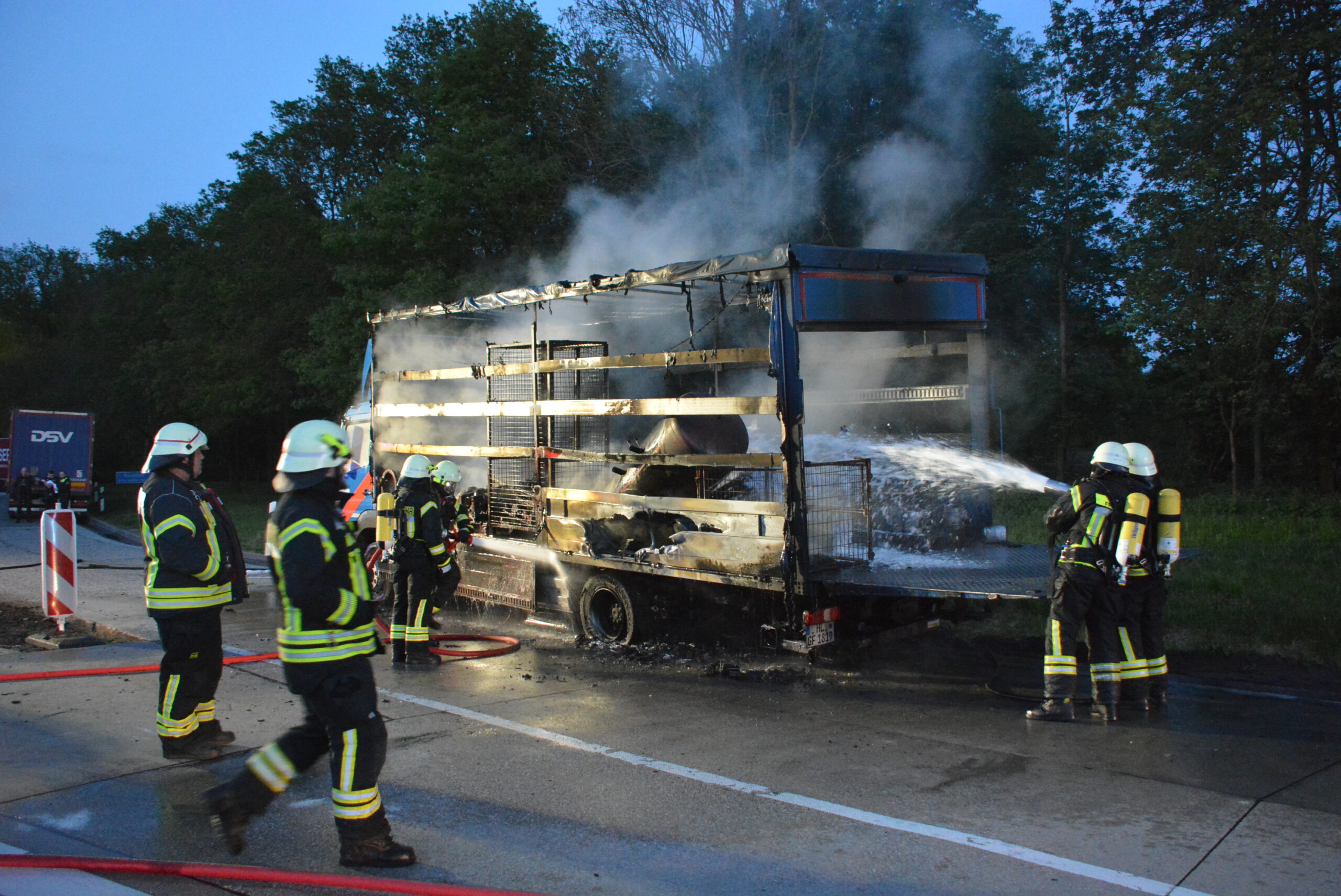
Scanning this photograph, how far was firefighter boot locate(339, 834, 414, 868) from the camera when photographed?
12.4 feet

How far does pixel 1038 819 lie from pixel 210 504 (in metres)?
4.44

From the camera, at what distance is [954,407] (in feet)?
26.9

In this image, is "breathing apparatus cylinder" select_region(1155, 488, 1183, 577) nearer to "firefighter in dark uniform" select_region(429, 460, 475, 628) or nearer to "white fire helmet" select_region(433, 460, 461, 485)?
"firefighter in dark uniform" select_region(429, 460, 475, 628)

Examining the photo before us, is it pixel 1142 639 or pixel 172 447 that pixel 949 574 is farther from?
pixel 172 447

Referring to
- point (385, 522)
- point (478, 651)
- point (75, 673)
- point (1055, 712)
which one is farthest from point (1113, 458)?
point (75, 673)

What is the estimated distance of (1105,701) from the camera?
6004 millimetres

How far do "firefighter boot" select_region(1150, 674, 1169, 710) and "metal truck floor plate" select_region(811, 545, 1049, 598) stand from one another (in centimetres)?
87

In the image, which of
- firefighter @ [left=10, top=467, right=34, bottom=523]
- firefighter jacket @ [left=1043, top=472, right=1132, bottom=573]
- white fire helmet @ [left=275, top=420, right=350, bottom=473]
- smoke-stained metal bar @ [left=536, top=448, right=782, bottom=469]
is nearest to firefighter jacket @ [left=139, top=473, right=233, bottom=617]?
white fire helmet @ [left=275, top=420, right=350, bottom=473]

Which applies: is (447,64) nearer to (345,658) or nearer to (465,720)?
(465,720)

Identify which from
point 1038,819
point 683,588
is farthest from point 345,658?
point 683,588

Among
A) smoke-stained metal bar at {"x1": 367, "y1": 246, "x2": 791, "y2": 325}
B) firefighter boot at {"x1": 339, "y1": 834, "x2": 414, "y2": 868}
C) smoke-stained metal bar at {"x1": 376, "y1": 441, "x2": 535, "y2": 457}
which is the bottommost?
firefighter boot at {"x1": 339, "y1": 834, "x2": 414, "y2": 868}

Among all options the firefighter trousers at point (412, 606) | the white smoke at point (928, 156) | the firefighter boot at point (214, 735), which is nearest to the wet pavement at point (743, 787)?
the firefighter boot at point (214, 735)

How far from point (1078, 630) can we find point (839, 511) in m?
1.73

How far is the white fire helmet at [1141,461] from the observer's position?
6.23 m
